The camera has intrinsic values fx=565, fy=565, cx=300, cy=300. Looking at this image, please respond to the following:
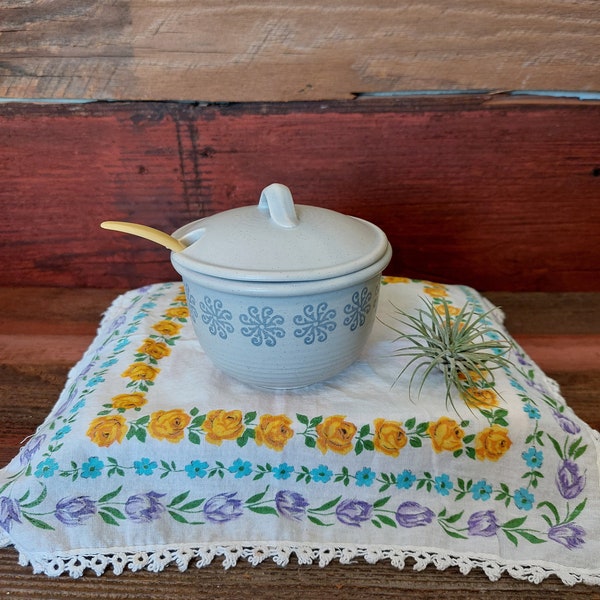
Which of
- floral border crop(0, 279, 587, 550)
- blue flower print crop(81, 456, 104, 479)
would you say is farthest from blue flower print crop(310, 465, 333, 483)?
blue flower print crop(81, 456, 104, 479)

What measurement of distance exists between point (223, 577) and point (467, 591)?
0.22 m

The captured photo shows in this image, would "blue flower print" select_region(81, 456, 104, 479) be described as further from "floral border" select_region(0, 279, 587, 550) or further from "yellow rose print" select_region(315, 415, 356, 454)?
"yellow rose print" select_region(315, 415, 356, 454)

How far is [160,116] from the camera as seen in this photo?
92cm

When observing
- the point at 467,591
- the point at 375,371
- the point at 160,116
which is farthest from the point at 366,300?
the point at 160,116

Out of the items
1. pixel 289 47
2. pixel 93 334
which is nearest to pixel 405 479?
pixel 93 334

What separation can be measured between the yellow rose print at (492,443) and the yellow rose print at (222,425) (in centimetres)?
24

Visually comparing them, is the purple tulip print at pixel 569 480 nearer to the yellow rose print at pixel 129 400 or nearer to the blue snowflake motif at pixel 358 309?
the blue snowflake motif at pixel 358 309

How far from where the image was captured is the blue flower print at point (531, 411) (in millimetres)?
580

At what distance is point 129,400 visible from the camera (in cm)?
59

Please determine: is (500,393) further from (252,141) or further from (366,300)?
(252,141)

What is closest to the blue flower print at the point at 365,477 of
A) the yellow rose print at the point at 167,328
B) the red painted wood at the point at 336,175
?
the yellow rose print at the point at 167,328

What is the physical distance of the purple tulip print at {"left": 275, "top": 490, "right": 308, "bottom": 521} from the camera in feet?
1.81

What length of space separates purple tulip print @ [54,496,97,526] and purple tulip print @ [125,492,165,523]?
3cm

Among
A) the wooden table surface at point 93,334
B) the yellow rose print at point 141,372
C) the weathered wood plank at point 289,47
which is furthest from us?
the weathered wood plank at point 289,47
